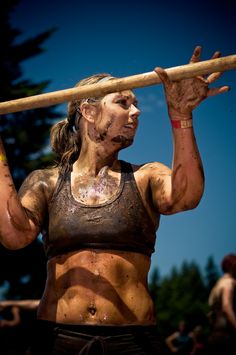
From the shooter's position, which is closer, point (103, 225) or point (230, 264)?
point (103, 225)

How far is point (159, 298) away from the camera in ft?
192

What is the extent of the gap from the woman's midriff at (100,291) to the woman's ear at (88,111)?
0.84 meters

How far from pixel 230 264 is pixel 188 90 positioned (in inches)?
161

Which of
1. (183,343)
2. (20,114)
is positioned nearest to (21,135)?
(20,114)

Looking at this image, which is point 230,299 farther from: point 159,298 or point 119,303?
point 159,298

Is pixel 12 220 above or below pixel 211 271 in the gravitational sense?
above

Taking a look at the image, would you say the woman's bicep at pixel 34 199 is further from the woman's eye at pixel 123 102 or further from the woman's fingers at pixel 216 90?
the woman's fingers at pixel 216 90

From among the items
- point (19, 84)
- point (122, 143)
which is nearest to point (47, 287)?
point (122, 143)

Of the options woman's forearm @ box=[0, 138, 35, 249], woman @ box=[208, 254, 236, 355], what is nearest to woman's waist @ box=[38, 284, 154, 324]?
woman's forearm @ box=[0, 138, 35, 249]

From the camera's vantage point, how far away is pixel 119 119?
312cm

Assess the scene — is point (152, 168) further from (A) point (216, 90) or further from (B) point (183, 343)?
(B) point (183, 343)

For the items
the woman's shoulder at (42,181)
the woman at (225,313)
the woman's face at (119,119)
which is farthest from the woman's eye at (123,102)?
the woman at (225,313)

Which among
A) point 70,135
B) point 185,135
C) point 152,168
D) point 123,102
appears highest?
point 123,102

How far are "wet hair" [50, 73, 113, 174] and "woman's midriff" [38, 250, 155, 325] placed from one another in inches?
27.1
